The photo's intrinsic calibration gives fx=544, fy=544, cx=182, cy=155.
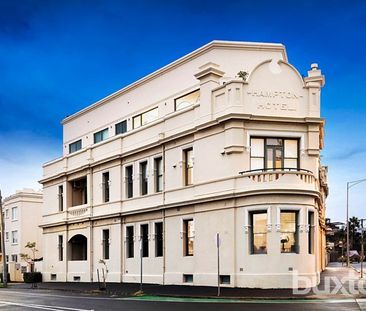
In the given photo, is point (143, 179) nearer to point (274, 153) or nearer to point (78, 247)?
point (274, 153)

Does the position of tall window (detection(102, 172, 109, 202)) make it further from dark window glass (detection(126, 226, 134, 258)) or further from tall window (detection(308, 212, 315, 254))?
tall window (detection(308, 212, 315, 254))

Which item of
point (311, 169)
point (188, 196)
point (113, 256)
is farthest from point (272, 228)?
point (113, 256)

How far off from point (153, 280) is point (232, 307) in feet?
50.8

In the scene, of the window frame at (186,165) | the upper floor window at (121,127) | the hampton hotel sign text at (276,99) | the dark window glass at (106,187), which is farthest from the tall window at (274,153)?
the upper floor window at (121,127)

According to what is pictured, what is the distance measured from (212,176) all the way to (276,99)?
543cm

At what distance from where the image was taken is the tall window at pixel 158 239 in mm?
34312

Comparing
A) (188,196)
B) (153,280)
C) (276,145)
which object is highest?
(276,145)

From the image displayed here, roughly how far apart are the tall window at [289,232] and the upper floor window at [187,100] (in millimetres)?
10872

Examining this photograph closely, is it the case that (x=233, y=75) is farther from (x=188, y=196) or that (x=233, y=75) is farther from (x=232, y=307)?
(x=232, y=307)

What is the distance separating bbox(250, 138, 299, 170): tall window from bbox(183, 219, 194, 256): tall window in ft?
18.3

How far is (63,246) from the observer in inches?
1806

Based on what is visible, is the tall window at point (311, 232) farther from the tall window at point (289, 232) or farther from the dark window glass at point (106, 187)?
the dark window glass at point (106, 187)

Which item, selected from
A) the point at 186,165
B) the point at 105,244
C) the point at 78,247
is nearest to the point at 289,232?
the point at 186,165

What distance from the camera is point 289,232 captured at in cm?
2738
